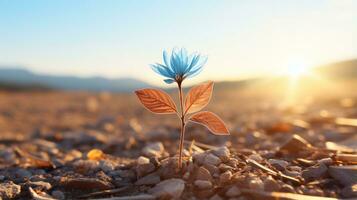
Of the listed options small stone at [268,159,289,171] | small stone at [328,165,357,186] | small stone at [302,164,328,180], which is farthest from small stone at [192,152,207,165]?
small stone at [328,165,357,186]

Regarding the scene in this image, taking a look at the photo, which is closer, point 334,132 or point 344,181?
point 344,181

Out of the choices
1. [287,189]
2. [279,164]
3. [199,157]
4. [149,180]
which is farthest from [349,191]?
[149,180]

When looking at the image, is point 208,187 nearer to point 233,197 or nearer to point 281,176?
point 233,197

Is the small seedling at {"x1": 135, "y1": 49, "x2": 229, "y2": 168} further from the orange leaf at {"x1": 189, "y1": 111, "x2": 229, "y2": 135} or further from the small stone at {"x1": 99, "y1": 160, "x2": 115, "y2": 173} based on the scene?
the small stone at {"x1": 99, "y1": 160, "x2": 115, "y2": 173}

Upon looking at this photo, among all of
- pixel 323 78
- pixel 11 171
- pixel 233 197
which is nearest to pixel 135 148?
pixel 11 171

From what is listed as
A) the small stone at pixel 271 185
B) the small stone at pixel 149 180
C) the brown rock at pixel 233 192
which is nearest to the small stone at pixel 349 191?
the small stone at pixel 271 185

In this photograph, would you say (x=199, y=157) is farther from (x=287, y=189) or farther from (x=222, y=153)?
(x=287, y=189)
